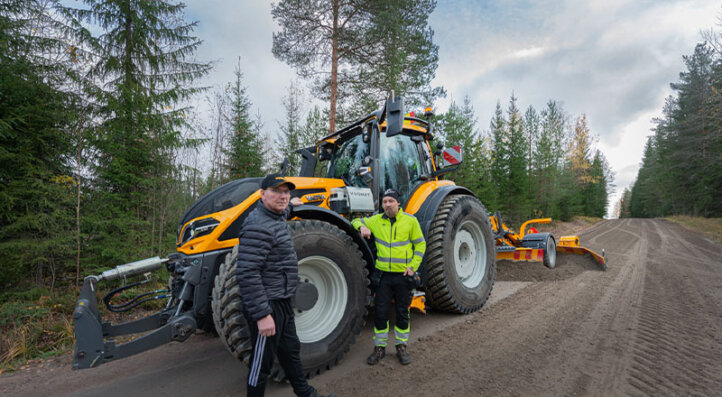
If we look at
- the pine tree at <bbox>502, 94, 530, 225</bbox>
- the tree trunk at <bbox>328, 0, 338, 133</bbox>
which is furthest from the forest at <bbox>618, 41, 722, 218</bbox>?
the tree trunk at <bbox>328, 0, 338, 133</bbox>

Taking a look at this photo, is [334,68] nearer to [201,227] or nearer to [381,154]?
[381,154]

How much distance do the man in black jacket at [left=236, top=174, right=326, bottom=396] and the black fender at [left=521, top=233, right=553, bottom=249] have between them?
256 inches

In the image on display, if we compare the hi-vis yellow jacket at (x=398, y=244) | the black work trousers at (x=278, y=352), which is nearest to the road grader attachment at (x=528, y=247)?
the hi-vis yellow jacket at (x=398, y=244)

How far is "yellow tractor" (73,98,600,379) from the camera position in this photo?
2.23m

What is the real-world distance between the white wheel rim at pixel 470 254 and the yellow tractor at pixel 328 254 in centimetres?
1

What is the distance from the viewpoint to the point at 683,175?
2828cm

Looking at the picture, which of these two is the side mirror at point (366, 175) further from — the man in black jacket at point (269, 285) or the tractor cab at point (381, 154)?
the man in black jacket at point (269, 285)

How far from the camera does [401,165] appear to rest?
442 cm

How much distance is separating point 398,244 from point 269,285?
147 centimetres

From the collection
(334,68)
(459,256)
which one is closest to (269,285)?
(459,256)

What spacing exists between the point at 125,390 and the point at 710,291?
8.68m

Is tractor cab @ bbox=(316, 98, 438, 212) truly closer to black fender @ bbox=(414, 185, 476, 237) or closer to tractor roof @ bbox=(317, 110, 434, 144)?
tractor roof @ bbox=(317, 110, 434, 144)

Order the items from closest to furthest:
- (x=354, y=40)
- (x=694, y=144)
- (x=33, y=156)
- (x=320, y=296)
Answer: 1. (x=320, y=296)
2. (x=33, y=156)
3. (x=354, y=40)
4. (x=694, y=144)

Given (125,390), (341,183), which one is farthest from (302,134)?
(125,390)
